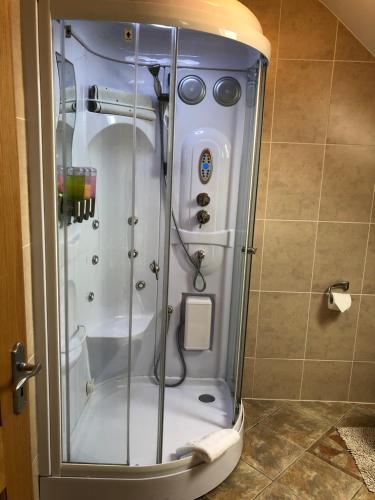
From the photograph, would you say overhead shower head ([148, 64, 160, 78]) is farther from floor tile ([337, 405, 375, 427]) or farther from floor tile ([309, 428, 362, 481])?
floor tile ([337, 405, 375, 427])

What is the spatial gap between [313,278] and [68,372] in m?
1.52

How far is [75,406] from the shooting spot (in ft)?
5.82

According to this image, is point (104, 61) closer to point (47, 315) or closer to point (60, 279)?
point (60, 279)

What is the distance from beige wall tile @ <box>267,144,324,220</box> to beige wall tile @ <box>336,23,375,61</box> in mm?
493

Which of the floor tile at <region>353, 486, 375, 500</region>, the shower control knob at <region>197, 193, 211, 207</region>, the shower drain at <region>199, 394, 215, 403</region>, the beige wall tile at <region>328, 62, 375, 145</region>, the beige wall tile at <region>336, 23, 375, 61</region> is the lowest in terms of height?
the floor tile at <region>353, 486, 375, 500</region>

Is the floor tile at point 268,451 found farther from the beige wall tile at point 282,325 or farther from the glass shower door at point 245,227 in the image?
the beige wall tile at point 282,325

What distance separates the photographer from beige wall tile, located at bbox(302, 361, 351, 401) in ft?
8.43

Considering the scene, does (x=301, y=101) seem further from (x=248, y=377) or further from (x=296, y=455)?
(x=296, y=455)

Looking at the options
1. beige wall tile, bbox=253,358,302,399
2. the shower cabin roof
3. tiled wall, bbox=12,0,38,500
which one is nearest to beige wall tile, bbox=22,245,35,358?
tiled wall, bbox=12,0,38,500

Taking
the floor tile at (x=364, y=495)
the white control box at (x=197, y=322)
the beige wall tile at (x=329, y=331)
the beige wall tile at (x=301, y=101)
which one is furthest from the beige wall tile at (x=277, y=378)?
the beige wall tile at (x=301, y=101)

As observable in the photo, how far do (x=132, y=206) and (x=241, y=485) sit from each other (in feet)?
4.68

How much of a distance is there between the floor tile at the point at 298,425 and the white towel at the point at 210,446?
512 millimetres

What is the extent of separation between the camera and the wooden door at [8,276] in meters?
0.91

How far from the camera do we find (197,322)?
8.16 feet
